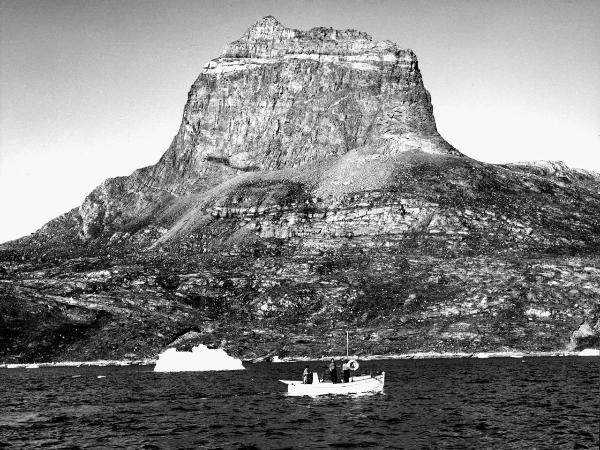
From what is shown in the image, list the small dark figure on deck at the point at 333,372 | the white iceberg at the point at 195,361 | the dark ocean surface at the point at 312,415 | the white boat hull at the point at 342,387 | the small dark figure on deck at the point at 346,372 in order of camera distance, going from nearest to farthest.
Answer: the dark ocean surface at the point at 312,415
the white boat hull at the point at 342,387
the small dark figure on deck at the point at 346,372
the small dark figure on deck at the point at 333,372
the white iceberg at the point at 195,361

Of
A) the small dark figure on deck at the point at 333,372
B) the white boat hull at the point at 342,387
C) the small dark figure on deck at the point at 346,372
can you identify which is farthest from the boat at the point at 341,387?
the small dark figure on deck at the point at 333,372

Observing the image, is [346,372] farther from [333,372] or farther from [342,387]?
[342,387]

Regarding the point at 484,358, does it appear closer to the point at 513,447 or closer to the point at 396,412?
the point at 396,412

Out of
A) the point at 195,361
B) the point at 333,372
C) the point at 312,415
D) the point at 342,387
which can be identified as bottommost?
the point at 195,361

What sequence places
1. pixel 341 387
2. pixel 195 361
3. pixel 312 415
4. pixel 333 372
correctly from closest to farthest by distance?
pixel 312 415
pixel 341 387
pixel 333 372
pixel 195 361

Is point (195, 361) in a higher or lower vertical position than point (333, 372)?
lower

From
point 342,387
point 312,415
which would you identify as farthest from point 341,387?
point 312,415

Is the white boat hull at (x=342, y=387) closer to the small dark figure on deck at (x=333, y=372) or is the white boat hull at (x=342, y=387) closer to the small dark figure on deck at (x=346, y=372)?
the small dark figure on deck at (x=346, y=372)
